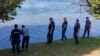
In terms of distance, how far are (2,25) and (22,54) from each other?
35.2 meters

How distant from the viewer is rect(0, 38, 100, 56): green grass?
23923 millimetres

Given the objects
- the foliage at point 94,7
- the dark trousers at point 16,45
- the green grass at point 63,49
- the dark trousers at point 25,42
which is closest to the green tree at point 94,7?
the foliage at point 94,7

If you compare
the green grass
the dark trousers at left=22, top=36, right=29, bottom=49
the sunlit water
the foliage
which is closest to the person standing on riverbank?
the dark trousers at left=22, top=36, right=29, bottom=49

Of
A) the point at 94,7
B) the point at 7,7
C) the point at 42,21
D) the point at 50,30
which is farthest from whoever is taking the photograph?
the point at 42,21

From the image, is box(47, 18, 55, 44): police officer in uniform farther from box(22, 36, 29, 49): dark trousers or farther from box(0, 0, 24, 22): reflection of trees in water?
box(0, 0, 24, 22): reflection of trees in water

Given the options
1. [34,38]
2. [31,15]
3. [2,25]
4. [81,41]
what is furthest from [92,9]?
[31,15]

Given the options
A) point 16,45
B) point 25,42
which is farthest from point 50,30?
point 16,45

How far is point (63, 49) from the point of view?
24.9m

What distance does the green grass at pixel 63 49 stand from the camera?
78.5 ft

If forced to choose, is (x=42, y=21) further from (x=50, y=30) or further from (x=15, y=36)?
(x=15, y=36)

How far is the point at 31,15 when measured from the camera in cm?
6756

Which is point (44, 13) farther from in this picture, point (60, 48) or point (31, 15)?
point (60, 48)

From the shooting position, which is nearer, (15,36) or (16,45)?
(15,36)

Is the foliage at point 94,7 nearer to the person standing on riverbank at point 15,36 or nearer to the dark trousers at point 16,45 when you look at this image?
the person standing on riverbank at point 15,36
